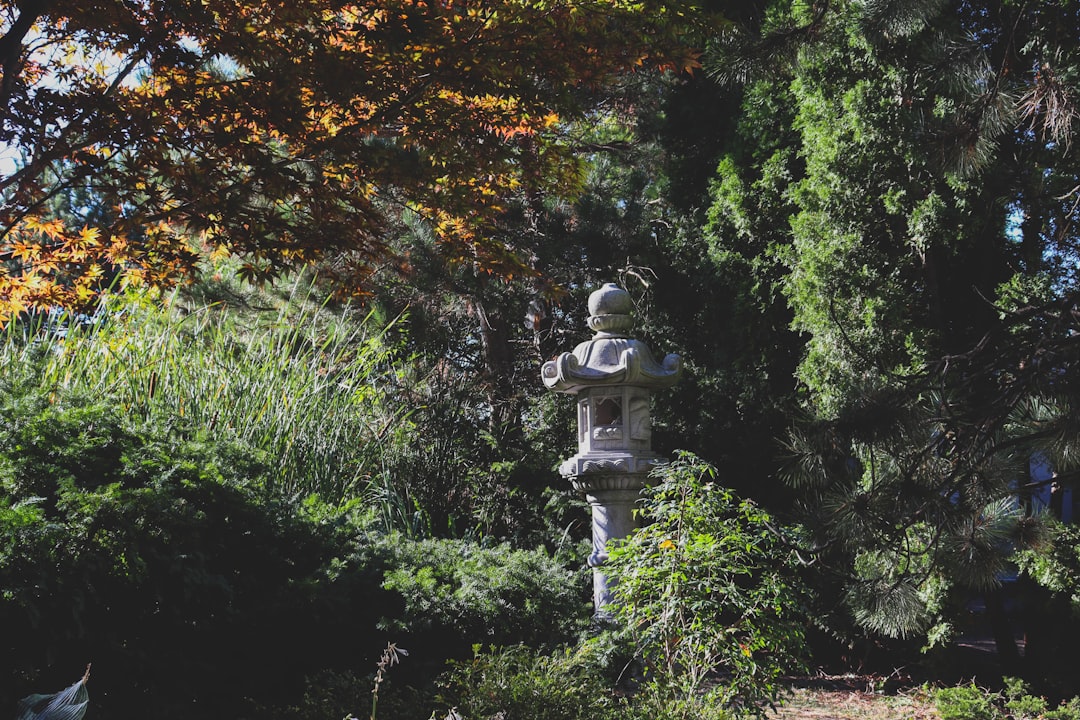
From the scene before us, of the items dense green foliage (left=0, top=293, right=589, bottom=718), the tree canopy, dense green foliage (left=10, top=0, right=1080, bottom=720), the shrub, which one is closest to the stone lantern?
dense green foliage (left=10, top=0, right=1080, bottom=720)

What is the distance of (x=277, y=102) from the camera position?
388cm

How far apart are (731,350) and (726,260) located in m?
0.63

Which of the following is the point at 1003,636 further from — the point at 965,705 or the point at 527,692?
the point at 527,692

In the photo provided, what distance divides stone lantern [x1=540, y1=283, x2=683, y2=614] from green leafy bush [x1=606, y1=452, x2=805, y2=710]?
41.0 inches

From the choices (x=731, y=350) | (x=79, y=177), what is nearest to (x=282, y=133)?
(x=79, y=177)

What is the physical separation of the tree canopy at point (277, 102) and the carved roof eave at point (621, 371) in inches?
39.9

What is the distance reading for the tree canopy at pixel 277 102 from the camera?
379 cm

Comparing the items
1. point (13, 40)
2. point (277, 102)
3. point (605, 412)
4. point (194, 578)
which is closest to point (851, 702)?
point (605, 412)

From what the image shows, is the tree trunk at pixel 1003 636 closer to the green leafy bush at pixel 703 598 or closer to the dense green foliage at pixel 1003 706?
the dense green foliage at pixel 1003 706

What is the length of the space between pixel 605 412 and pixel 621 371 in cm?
38

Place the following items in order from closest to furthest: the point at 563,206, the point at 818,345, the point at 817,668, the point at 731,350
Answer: the point at 818,345 → the point at 817,668 → the point at 731,350 → the point at 563,206

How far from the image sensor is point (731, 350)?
6.48 meters

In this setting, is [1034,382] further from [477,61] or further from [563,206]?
[563,206]

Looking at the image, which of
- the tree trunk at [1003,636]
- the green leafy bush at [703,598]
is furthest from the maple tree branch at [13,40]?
the tree trunk at [1003,636]
